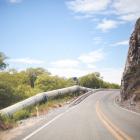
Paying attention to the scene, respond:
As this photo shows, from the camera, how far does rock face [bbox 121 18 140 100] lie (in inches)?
1836

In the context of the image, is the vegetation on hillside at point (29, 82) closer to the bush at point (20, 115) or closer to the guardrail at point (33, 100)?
the guardrail at point (33, 100)

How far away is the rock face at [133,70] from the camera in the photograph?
46641 millimetres

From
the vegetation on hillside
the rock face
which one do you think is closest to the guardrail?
the vegetation on hillside

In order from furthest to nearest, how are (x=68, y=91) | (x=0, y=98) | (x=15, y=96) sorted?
(x=68, y=91), (x=15, y=96), (x=0, y=98)

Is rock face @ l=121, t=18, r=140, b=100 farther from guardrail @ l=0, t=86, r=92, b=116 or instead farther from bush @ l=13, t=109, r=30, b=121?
bush @ l=13, t=109, r=30, b=121

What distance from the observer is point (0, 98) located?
40.2 m

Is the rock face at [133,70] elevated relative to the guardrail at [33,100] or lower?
elevated

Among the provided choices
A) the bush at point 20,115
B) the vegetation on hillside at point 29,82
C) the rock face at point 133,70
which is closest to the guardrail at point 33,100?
the bush at point 20,115

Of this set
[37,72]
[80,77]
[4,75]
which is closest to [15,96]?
[4,75]

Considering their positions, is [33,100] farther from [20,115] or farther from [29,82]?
[29,82]

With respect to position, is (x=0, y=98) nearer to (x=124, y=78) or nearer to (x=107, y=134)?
(x=124, y=78)

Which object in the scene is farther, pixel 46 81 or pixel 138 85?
pixel 46 81

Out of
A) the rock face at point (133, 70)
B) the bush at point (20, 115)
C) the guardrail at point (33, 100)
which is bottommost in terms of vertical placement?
the bush at point (20, 115)

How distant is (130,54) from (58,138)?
133 feet
